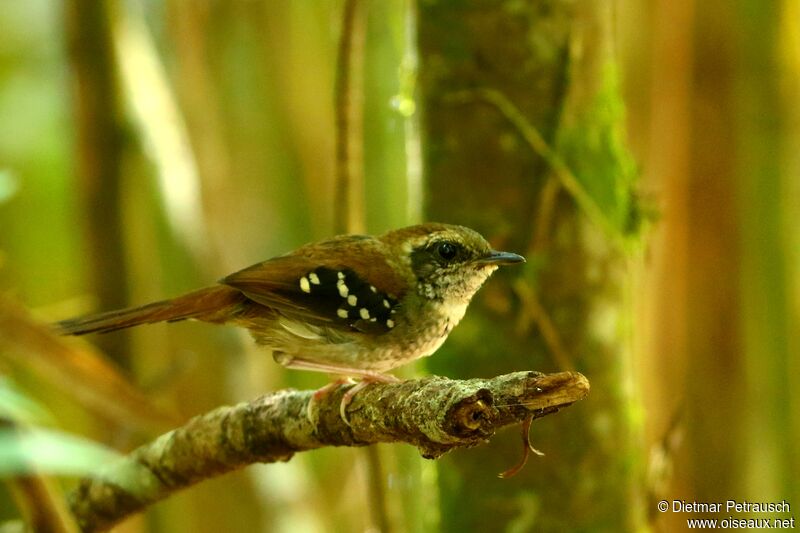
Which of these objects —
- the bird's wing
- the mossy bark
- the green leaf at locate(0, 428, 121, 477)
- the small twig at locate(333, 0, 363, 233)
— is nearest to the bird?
the bird's wing

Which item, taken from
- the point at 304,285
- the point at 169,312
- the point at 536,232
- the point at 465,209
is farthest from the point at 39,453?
the point at 536,232

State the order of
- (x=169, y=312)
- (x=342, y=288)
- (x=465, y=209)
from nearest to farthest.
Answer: (x=169, y=312)
(x=342, y=288)
(x=465, y=209)

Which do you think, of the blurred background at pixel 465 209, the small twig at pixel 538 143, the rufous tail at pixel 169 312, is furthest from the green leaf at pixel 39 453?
the small twig at pixel 538 143

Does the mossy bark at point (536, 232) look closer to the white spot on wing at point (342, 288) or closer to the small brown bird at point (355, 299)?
the small brown bird at point (355, 299)

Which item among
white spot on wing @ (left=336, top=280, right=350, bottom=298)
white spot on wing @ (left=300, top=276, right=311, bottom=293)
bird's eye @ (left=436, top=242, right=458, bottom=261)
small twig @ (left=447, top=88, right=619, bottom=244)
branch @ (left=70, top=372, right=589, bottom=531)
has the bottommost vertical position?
branch @ (left=70, top=372, right=589, bottom=531)

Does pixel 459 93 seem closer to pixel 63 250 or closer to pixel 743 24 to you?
pixel 743 24

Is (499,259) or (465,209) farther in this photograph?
(465,209)

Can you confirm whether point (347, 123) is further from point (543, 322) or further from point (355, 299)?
point (543, 322)

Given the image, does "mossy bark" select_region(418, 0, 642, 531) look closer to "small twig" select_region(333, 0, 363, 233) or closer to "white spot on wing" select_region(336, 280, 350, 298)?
"small twig" select_region(333, 0, 363, 233)

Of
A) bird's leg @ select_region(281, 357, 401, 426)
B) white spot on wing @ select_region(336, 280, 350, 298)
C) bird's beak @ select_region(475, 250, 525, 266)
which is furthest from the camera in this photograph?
white spot on wing @ select_region(336, 280, 350, 298)
